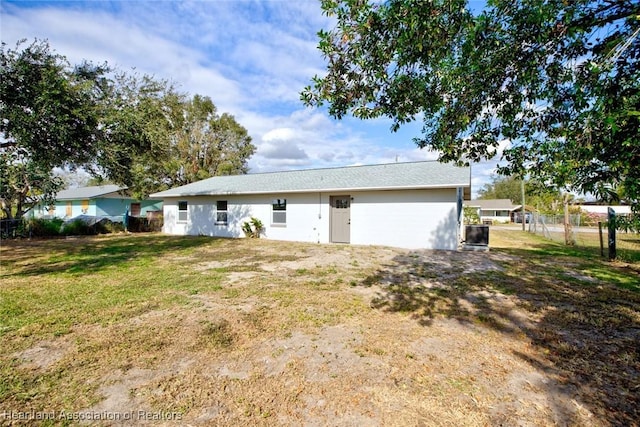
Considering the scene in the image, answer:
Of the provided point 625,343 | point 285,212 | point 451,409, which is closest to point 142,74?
point 285,212

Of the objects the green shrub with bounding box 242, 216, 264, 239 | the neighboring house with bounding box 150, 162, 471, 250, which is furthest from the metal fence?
the green shrub with bounding box 242, 216, 264, 239

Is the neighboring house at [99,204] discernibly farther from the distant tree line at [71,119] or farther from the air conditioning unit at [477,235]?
the air conditioning unit at [477,235]

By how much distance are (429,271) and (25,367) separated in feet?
23.9

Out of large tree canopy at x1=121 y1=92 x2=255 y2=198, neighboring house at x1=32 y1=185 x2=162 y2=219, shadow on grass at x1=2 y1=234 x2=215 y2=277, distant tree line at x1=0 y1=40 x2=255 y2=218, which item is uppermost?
large tree canopy at x1=121 y1=92 x2=255 y2=198

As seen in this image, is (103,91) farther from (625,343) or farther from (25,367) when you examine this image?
(625,343)

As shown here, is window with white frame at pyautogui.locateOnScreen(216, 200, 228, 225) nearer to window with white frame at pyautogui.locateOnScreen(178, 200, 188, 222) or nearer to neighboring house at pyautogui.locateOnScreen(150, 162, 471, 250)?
neighboring house at pyautogui.locateOnScreen(150, 162, 471, 250)

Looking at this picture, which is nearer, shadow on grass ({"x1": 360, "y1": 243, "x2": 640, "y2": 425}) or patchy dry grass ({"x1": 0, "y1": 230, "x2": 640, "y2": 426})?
patchy dry grass ({"x1": 0, "y1": 230, "x2": 640, "y2": 426})

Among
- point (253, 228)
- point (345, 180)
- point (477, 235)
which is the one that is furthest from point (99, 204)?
point (477, 235)

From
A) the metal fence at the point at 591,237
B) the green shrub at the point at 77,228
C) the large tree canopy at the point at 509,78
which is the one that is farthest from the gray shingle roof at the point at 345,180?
the large tree canopy at the point at 509,78

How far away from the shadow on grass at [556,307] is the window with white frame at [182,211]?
Result: 13.2 metres

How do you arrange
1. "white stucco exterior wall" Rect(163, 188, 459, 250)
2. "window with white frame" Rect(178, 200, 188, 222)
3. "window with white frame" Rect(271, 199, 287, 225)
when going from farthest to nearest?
1. "window with white frame" Rect(178, 200, 188, 222)
2. "window with white frame" Rect(271, 199, 287, 225)
3. "white stucco exterior wall" Rect(163, 188, 459, 250)

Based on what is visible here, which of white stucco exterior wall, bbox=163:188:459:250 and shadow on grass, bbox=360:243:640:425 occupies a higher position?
white stucco exterior wall, bbox=163:188:459:250

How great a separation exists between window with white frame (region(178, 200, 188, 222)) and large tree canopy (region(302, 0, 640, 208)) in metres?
15.8

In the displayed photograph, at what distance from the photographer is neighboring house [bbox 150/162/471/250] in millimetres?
11273
